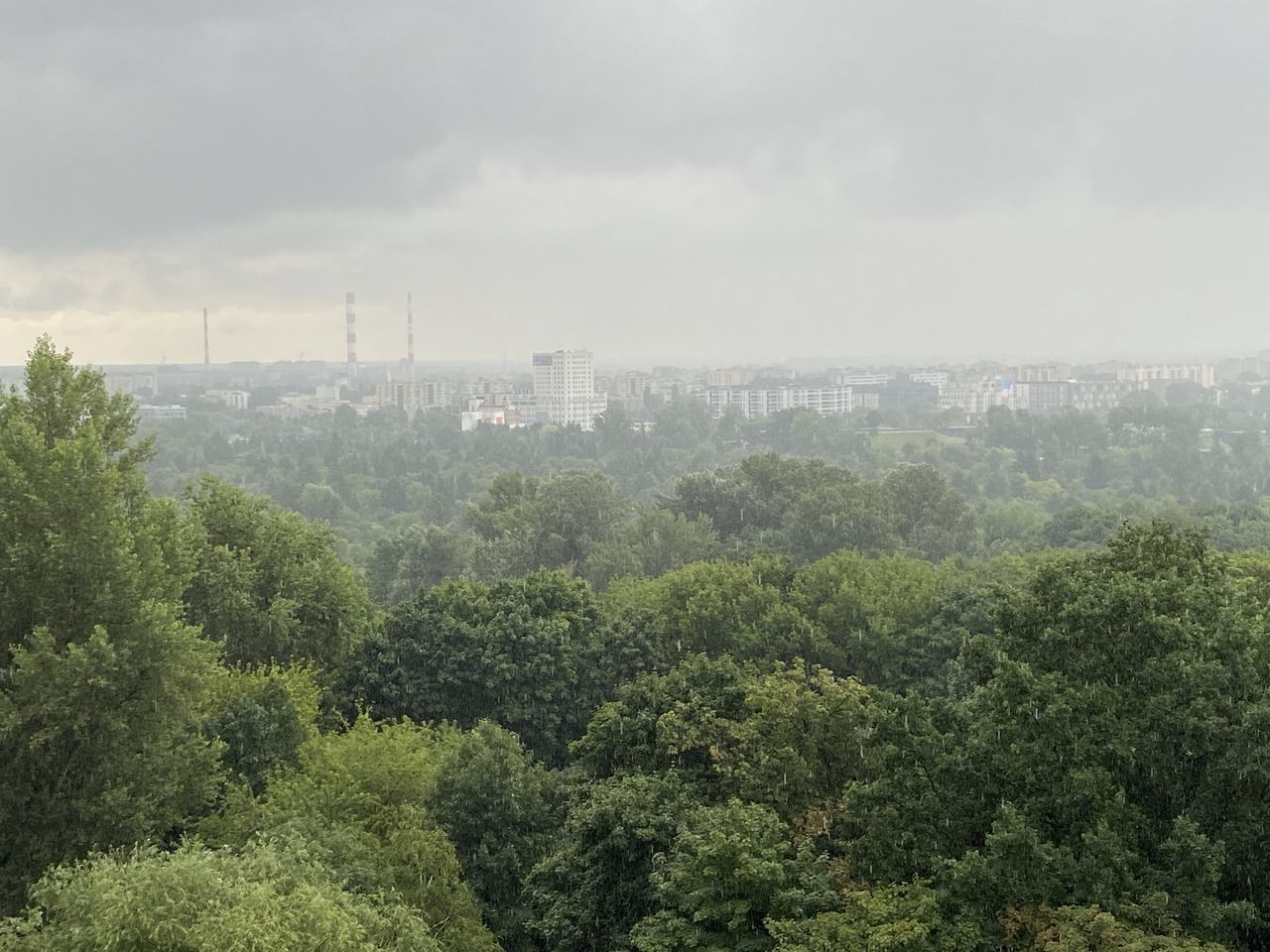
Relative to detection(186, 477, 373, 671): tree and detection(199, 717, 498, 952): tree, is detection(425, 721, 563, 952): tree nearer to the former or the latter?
detection(199, 717, 498, 952): tree

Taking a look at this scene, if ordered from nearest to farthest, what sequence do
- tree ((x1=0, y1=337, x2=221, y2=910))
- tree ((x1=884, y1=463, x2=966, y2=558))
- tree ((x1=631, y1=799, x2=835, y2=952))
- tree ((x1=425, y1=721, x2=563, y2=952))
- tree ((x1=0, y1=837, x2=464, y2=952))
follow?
1. tree ((x1=0, y1=837, x2=464, y2=952))
2. tree ((x1=631, y1=799, x2=835, y2=952))
3. tree ((x1=0, y1=337, x2=221, y2=910))
4. tree ((x1=425, y1=721, x2=563, y2=952))
5. tree ((x1=884, y1=463, x2=966, y2=558))

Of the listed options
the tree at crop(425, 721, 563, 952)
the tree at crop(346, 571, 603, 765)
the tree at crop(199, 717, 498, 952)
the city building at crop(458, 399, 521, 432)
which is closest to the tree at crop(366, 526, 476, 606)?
the tree at crop(346, 571, 603, 765)

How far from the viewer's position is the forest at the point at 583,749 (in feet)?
43.3

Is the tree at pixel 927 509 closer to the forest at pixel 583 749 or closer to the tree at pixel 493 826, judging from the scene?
the forest at pixel 583 749

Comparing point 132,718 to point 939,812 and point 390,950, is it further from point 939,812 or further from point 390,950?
point 939,812

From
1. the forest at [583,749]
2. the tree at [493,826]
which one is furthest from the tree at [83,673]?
the tree at [493,826]

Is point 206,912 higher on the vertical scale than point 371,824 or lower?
higher

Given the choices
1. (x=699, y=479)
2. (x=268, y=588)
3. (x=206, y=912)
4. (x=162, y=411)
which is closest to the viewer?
(x=206, y=912)

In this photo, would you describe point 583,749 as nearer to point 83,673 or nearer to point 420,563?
point 83,673

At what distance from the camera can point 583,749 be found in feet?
68.2

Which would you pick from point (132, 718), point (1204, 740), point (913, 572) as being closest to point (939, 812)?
point (1204, 740)

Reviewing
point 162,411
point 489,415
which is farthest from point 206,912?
point 162,411

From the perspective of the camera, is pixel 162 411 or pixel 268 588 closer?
pixel 268 588

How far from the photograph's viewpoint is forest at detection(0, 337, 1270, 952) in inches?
519
